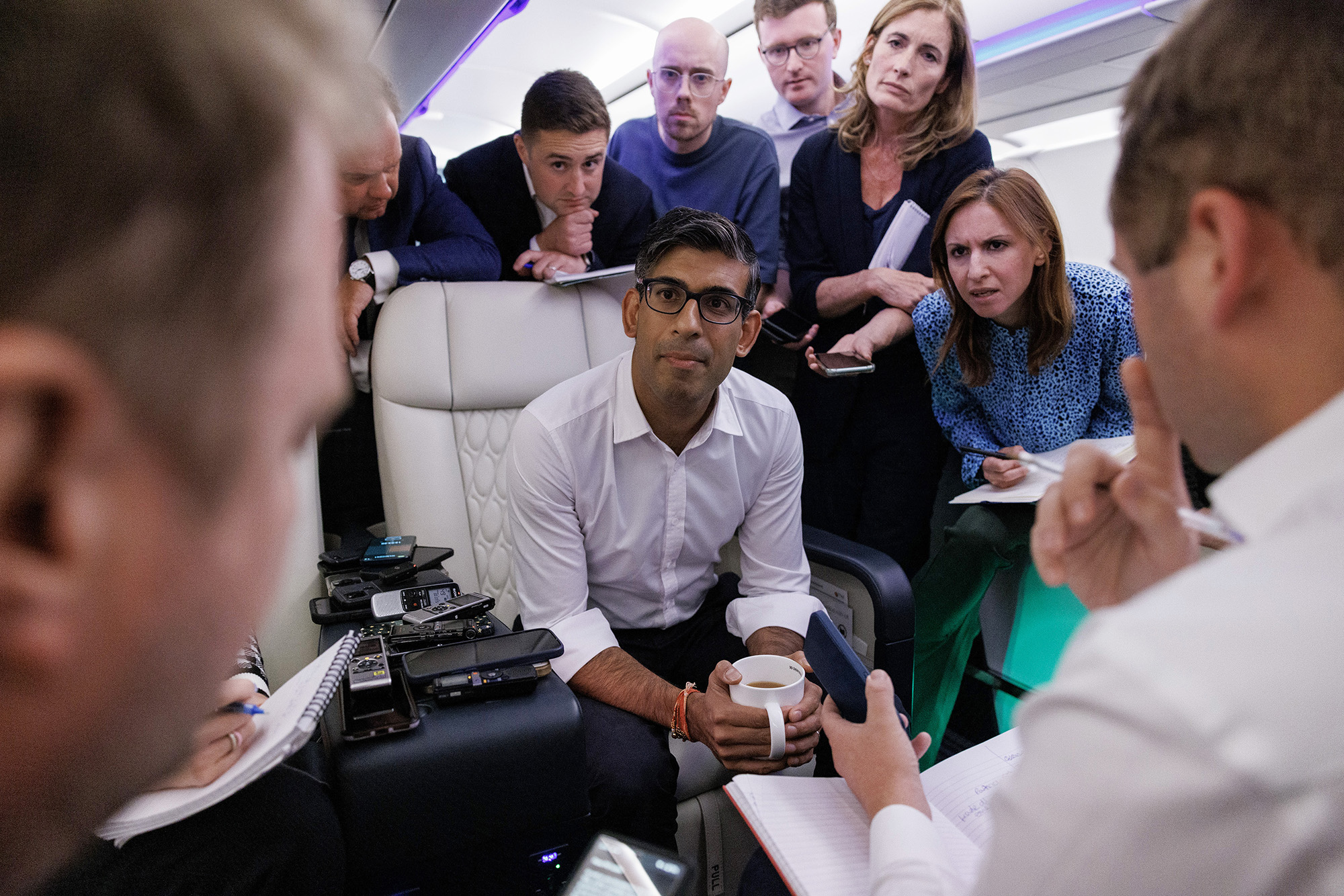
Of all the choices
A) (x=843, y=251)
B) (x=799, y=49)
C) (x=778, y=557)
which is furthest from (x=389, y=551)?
(x=799, y=49)

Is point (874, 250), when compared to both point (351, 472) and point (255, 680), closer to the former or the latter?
point (351, 472)

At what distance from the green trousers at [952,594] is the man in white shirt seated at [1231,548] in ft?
5.29

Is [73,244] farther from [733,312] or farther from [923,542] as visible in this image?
[923,542]

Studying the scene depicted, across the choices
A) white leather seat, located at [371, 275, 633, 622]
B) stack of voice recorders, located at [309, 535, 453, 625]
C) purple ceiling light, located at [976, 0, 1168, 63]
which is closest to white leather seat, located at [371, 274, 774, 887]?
white leather seat, located at [371, 275, 633, 622]

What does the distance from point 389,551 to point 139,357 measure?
143 centimetres

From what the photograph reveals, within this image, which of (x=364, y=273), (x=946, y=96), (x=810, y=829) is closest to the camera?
(x=810, y=829)

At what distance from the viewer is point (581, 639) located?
5.54ft

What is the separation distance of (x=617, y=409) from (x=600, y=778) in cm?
82

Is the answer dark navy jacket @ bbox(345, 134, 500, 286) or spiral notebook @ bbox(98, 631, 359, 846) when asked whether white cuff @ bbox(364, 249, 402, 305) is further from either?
spiral notebook @ bbox(98, 631, 359, 846)

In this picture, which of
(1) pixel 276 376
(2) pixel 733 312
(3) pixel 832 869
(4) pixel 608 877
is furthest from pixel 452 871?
(2) pixel 733 312

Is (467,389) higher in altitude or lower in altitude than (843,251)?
lower

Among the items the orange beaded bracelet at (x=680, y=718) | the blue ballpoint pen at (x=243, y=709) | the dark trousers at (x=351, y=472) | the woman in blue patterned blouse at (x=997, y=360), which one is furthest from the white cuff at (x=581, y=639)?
the woman in blue patterned blouse at (x=997, y=360)

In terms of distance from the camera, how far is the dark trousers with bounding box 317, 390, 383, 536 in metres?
2.15

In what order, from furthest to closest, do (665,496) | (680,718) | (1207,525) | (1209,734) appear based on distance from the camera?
1. (665,496)
2. (680,718)
3. (1207,525)
4. (1209,734)
